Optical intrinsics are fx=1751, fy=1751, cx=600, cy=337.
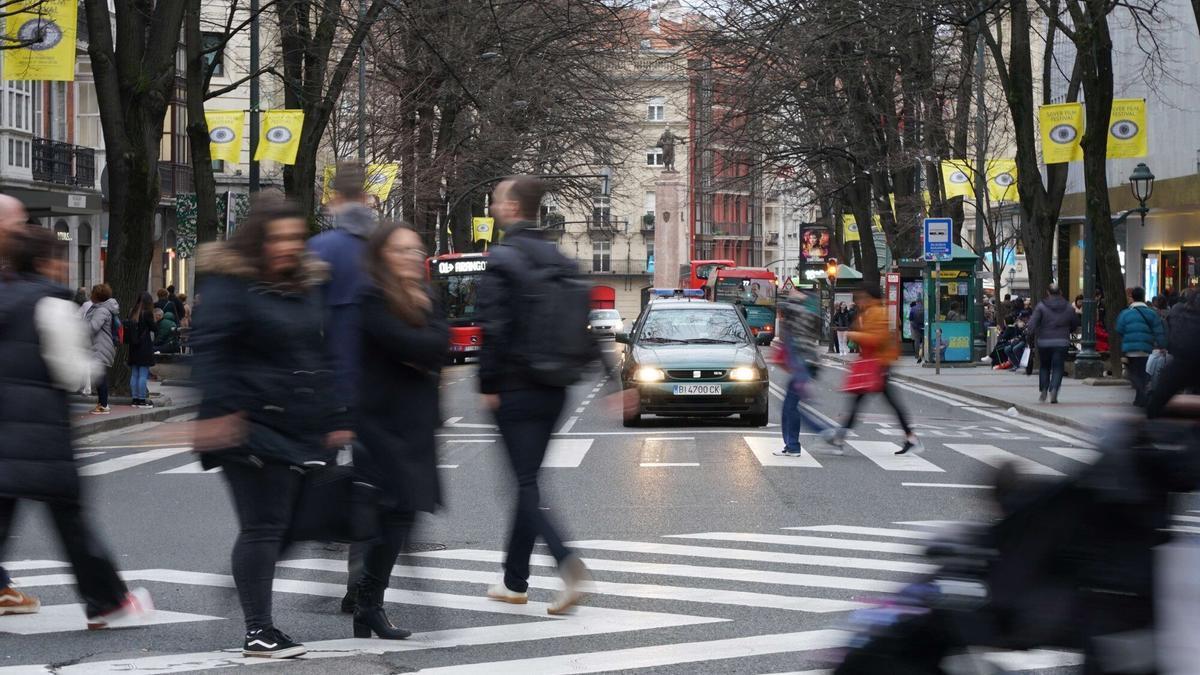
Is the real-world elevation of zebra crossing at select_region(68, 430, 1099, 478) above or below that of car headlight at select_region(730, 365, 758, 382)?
below

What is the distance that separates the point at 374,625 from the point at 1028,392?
23108 millimetres

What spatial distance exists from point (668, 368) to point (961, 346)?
22612mm

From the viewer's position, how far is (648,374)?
21.1 metres

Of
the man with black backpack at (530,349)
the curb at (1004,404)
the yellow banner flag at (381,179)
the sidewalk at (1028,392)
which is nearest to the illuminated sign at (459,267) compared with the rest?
the yellow banner flag at (381,179)

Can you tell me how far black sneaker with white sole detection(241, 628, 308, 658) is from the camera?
711 centimetres

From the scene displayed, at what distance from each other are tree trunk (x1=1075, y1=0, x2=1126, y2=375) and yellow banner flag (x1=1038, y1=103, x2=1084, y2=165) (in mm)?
182

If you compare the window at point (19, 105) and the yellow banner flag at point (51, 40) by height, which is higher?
the window at point (19, 105)

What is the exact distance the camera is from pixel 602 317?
84625 mm

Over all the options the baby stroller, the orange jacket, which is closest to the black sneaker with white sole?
the baby stroller

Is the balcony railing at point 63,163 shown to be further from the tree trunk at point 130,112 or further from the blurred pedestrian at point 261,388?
the blurred pedestrian at point 261,388

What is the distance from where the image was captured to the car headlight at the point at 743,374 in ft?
69.1

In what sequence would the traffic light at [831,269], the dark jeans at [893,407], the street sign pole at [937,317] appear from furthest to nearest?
1. the traffic light at [831,269]
2. the street sign pole at [937,317]
3. the dark jeans at [893,407]

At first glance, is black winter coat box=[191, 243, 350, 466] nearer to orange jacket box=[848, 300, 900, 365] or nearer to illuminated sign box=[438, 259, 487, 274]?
orange jacket box=[848, 300, 900, 365]

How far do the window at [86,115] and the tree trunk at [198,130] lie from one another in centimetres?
2157
